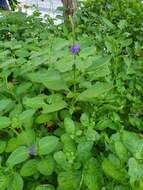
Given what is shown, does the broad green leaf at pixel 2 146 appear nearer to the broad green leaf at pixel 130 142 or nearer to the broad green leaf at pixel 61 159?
the broad green leaf at pixel 61 159

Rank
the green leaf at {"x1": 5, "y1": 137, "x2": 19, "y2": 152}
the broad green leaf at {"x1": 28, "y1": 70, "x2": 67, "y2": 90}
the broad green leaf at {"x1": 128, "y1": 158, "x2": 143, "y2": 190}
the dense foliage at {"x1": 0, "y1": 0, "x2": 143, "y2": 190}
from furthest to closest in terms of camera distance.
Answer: the broad green leaf at {"x1": 28, "y1": 70, "x2": 67, "y2": 90}, the green leaf at {"x1": 5, "y1": 137, "x2": 19, "y2": 152}, the dense foliage at {"x1": 0, "y1": 0, "x2": 143, "y2": 190}, the broad green leaf at {"x1": 128, "y1": 158, "x2": 143, "y2": 190}

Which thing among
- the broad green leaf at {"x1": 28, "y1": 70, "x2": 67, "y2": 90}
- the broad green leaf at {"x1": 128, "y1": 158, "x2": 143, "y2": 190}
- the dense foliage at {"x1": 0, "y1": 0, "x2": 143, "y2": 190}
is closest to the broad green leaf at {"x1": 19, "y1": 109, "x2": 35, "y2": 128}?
the dense foliage at {"x1": 0, "y1": 0, "x2": 143, "y2": 190}

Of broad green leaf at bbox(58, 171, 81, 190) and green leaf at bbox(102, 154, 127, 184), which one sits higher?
green leaf at bbox(102, 154, 127, 184)

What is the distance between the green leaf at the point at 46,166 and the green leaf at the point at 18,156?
0.13 feet

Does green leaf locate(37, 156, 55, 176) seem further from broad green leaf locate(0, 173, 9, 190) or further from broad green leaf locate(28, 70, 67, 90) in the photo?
broad green leaf locate(28, 70, 67, 90)

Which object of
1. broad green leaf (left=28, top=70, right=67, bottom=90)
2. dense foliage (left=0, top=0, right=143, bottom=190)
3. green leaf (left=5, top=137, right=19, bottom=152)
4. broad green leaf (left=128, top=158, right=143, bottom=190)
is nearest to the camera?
broad green leaf (left=128, top=158, right=143, bottom=190)

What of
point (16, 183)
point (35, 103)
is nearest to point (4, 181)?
point (16, 183)

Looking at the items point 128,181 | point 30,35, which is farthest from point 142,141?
point 30,35

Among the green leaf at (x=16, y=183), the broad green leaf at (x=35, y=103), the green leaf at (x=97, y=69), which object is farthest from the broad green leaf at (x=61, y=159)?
the green leaf at (x=97, y=69)

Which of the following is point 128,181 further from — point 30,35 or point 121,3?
point 121,3


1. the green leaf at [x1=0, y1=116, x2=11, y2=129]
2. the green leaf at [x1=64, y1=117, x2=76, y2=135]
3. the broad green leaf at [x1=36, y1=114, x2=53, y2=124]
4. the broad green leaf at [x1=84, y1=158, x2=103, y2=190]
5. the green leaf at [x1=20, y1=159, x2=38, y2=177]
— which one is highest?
the green leaf at [x1=64, y1=117, x2=76, y2=135]

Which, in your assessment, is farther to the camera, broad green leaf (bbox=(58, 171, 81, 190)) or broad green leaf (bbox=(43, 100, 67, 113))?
broad green leaf (bbox=(43, 100, 67, 113))

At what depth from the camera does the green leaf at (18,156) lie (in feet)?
3.29

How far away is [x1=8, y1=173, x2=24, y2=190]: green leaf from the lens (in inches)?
38.7
